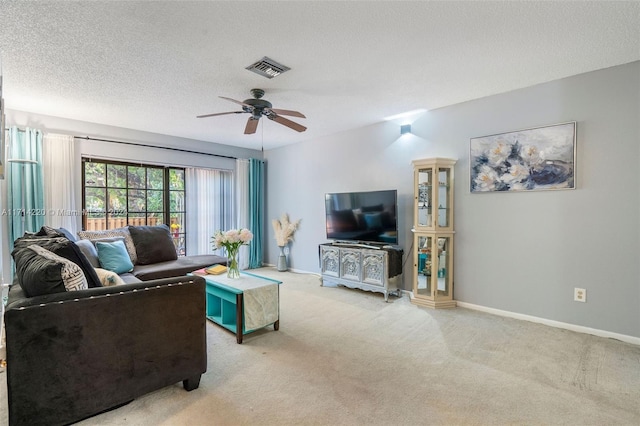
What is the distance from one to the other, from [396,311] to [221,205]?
150 inches

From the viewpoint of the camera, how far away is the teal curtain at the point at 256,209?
5.83 m

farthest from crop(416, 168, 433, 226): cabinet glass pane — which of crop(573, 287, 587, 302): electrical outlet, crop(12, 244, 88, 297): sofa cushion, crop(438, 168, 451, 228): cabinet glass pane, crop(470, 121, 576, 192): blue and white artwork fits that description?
crop(12, 244, 88, 297): sofa cushion

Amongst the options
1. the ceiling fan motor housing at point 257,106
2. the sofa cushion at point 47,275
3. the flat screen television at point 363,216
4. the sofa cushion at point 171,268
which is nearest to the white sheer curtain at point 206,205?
the sofa cushion at point 171,268

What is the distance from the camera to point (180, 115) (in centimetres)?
387

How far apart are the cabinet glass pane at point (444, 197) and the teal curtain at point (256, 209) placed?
3576mm

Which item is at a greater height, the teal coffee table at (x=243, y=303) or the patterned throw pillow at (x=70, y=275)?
the patterned throw pillow at (x=70, y=275)

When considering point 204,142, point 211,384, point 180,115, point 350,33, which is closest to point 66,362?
point 211,384

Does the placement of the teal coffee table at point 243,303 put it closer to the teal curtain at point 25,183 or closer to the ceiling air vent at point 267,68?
Answer: the ceiling air vent at point 267,68

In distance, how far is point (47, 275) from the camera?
5.04 feet

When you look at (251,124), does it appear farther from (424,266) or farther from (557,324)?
(557,324)

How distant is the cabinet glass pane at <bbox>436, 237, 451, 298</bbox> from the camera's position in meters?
3.56

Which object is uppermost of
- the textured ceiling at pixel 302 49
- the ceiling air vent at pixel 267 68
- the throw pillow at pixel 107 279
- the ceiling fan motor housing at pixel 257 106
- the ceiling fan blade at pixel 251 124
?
the textured ceiling at pixel 302 49

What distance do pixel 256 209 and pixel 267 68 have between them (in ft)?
12.0

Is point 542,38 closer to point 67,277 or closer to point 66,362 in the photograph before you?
point 67,277
